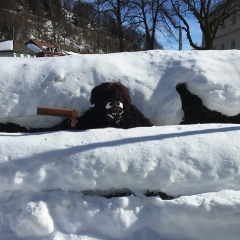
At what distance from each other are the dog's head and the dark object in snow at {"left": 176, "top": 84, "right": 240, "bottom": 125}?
101 centimetres

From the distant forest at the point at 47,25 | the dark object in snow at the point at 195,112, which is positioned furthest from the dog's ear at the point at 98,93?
the distant forest at the point at 47,25

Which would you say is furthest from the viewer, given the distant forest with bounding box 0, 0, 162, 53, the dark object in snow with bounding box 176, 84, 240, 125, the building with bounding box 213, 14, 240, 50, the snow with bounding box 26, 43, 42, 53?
the distant forest with bounding box 0, 0, 162, 53

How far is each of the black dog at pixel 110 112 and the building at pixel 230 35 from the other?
34509mm

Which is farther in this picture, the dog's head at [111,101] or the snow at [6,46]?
the snow at [6,46]

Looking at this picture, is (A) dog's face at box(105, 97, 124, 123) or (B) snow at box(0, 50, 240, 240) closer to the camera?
(B) snow at box(0, 50, 240, 240)

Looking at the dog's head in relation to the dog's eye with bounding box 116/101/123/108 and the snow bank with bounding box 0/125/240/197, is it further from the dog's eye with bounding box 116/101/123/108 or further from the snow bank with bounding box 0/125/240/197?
the snow bank with bounding box 0/125/240/197

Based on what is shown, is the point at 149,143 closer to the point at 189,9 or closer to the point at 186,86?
the point at 186,86

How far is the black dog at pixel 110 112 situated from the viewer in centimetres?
371

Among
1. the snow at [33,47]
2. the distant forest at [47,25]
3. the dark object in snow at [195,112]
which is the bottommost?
the dark object in snow at [195,112]

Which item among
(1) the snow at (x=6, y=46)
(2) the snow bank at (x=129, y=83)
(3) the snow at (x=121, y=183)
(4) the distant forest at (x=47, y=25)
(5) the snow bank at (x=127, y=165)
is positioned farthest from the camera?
(4) the distant forest at (x=47, y=25)

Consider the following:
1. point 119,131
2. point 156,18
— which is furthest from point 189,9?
point 119,131

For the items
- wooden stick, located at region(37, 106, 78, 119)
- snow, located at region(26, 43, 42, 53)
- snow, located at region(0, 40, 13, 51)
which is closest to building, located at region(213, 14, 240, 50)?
snow, located at region(0, 40, 13, 51)

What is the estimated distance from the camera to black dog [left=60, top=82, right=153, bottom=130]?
146 inches

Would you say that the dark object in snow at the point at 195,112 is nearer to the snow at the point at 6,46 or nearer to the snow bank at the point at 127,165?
the snow bank at the point at 127,165
